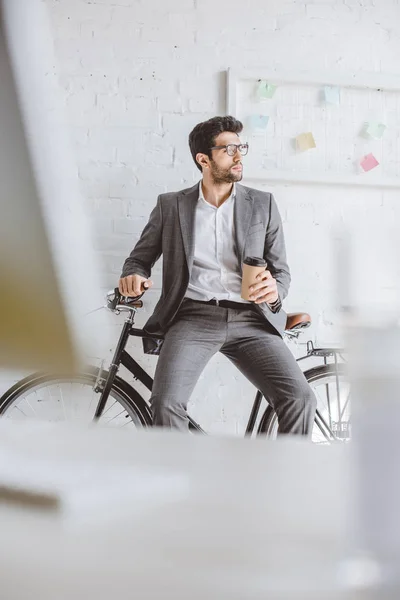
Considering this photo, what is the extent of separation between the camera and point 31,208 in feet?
0.74

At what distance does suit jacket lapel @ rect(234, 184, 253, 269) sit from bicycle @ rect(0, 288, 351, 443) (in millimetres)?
306

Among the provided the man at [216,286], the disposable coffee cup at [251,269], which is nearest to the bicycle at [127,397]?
the man at [216,286]

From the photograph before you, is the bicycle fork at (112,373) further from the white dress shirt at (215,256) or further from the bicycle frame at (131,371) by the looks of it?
the white dress shirt at (215,256)

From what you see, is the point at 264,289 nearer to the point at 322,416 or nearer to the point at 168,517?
the point at 322,416

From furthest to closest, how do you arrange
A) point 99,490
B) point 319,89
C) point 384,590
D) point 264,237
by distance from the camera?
point 319,89 → point 264,237 → point 99,490 → point 384,590

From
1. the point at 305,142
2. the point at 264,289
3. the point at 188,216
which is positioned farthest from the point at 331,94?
the point at 264,289

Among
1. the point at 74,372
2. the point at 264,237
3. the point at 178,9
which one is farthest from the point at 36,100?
the point at 178,9

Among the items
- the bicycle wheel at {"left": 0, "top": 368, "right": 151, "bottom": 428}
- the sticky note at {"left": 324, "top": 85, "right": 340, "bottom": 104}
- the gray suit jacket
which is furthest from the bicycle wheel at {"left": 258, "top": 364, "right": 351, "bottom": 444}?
the sticky note at {"left": 324, "top": 85, "right": 340, "bottom": 104}

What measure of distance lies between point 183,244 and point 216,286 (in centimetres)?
18

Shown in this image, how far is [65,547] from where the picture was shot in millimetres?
214

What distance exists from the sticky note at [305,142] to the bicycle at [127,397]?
2.54ft

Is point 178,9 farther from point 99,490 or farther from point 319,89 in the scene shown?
point 99,490

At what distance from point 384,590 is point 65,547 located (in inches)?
4.4

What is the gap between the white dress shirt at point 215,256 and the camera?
194cm
